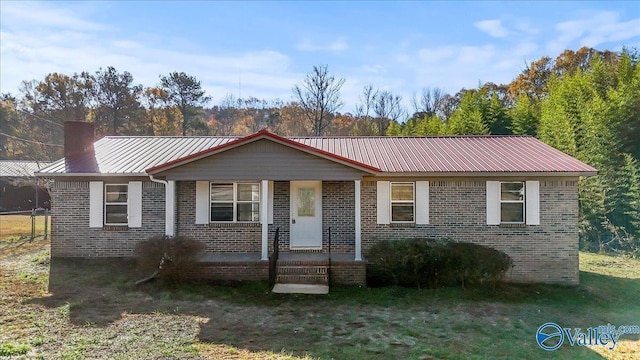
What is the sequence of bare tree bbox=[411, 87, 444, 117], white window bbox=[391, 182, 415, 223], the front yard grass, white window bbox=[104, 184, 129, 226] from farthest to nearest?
bare tree bbox=[411, 87, 444, 117] < white window bbox=[104, 184, 129, 226] < white window bbox=[391, 182, 415, 223] < the front yard grass

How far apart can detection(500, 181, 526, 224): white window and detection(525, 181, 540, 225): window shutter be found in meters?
0.19

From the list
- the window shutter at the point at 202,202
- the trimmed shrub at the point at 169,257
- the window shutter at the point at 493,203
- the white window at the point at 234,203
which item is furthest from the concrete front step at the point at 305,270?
the window shutter at the point at 493,203

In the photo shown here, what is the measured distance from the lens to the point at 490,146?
45.5ft

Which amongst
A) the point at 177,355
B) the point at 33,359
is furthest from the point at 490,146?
the point at 33,359

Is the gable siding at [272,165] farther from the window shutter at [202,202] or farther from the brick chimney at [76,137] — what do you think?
the brick chimney at [76,137]

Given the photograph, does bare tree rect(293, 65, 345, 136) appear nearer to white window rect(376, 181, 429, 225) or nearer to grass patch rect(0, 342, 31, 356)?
white window rect(376, 181, 429, 225)

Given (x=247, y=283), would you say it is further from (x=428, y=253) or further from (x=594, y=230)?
(x=594, y=230)

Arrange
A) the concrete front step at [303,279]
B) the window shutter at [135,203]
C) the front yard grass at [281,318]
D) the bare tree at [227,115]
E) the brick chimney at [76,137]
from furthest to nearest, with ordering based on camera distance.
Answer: the bare tree at [227,115] < the brick chimney at [76,137] < the window shutter at [135,203] < the concrete front step at [303,279] < the front yard grass at [281,318]

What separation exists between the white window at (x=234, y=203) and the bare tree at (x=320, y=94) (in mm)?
27719

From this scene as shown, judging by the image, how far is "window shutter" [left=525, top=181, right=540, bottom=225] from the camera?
1141cm

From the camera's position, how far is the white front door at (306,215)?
12.1 m

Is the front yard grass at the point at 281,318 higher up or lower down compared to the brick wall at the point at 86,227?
lower down

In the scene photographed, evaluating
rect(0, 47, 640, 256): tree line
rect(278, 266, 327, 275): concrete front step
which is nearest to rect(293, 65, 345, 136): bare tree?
rect(0, 47, 640, 256): tree line

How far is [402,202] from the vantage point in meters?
11.9
